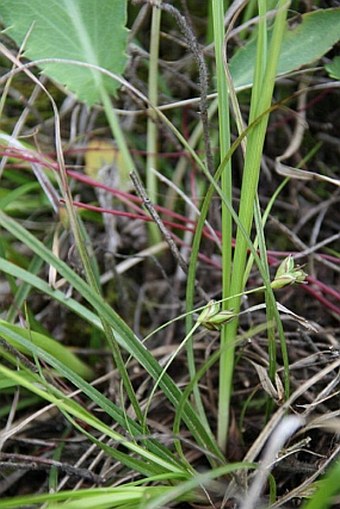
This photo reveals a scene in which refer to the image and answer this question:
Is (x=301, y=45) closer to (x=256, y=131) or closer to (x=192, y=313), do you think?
(x=256, y=131)

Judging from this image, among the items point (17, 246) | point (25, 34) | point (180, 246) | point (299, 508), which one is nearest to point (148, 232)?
point (180, 246)

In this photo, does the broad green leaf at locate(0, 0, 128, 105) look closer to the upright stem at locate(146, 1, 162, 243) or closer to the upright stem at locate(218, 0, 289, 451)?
the upright stem at locate(146, 1, 162, 243)

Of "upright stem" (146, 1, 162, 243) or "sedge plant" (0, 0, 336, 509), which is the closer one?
"sedge plant" (0, 0, 336, 509)

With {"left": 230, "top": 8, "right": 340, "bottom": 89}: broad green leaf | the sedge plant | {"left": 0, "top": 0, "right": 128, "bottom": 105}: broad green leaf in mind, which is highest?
{"left": 0, "top": 0, "right": 128, "bottom": 105}: broad green leaf

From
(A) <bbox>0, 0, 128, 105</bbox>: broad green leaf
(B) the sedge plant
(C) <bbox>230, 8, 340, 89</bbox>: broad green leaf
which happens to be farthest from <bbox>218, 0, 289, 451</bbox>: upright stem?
(A) <bbox>0, 0, 128, 105</bbox>: broad green leaf

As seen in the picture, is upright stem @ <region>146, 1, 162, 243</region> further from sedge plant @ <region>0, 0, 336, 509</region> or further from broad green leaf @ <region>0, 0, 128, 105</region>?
sedge plant @ <region>0, 0, 336, 509</region>

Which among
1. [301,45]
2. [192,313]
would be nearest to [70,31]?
[301,45]

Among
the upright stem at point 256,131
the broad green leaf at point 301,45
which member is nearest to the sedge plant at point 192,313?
the upright stem at point 256,131

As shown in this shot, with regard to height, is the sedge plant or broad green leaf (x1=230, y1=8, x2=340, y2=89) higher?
broad green leaf (x1=230, y1=8, x2=340, y2=89)
